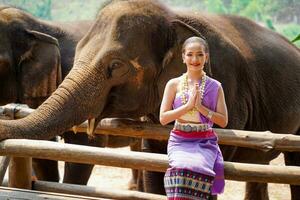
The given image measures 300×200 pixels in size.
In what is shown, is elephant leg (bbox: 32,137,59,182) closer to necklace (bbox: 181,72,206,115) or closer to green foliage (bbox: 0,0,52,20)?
necklace (bbox: 181,72,206,115)

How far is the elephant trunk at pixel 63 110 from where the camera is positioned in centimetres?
303

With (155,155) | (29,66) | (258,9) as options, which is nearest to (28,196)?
(155,155)

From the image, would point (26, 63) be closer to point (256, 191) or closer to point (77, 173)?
point (77, 173)

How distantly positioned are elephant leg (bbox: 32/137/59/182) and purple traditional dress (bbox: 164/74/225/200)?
2930mm

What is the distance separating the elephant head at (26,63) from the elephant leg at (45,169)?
0.68m

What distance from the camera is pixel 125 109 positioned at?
3574mm

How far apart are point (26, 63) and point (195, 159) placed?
2754 mm

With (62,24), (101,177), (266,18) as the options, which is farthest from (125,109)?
(266,18)

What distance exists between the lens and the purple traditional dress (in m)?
2.61

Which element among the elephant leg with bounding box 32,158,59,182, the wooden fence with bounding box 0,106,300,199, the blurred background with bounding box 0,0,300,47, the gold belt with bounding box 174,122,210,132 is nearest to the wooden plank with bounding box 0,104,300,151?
the wooden fence with bounding box 0,106,300,199

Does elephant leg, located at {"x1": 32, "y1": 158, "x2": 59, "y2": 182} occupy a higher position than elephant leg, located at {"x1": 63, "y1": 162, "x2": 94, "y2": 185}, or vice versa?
elephant leg, located at {"x1": 63, "y1": 162, "x2": 94, "y2": 185}

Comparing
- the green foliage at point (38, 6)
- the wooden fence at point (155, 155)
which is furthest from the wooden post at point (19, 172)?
the green foliage at point (38, 6)

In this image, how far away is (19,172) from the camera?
352 centimetres

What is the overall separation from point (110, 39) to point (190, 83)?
956mm
